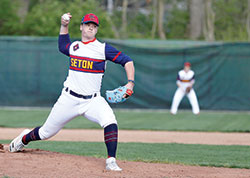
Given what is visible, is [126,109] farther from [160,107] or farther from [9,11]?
[9,11]

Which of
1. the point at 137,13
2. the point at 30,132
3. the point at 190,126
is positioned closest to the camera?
the point at 30,132

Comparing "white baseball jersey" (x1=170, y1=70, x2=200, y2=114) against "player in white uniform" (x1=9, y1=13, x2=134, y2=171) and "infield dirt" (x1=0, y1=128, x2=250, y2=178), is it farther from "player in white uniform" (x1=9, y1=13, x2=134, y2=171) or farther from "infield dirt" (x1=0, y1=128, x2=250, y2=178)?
"player in white uniform" (x1=9, y1=13, x2=134, y2=171)

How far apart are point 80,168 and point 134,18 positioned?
29990 millimetres

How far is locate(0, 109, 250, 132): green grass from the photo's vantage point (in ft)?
40.0

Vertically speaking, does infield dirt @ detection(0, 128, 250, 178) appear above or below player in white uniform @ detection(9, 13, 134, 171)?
below

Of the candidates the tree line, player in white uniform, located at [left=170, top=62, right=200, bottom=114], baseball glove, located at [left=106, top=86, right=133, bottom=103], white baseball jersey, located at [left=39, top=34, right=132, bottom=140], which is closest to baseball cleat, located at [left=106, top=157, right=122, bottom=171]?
white baseball jersey, located at [left=39, top=34, right=132, bottom=140]

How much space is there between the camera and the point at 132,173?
5.59m

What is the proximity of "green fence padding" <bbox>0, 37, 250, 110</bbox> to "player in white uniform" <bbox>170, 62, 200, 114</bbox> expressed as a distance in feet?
4.44

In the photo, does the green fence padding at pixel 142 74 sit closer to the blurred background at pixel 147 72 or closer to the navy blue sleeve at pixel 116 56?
the blurred background at pixel 147 72

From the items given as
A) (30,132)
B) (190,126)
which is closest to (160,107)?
(190,126)

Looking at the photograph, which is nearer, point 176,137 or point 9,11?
point 176,137

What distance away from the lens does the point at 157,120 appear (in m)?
14.0

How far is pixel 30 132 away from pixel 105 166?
111cm

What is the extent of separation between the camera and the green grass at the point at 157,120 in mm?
12180
